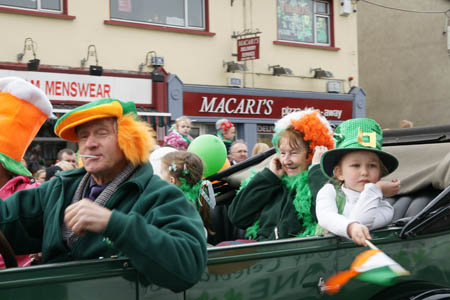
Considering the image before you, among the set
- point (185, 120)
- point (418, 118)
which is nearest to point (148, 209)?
point (185, 120)

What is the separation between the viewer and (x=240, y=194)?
3.69 meters

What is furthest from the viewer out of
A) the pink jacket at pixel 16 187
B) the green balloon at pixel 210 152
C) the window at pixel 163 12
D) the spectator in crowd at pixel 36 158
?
the window at pixel 163 12

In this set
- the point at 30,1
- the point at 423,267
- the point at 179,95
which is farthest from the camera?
the point at 179,95

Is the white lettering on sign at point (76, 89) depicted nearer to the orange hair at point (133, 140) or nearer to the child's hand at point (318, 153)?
the child's hand at point (318, 153)

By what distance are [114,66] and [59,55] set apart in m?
1.08

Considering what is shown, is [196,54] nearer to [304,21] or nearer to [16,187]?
[304,21]

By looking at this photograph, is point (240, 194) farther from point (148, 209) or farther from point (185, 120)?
point (185, 120)

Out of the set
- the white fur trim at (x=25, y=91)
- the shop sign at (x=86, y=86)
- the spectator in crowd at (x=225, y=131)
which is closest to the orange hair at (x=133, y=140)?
the white fur trim at (x=25, y=91)

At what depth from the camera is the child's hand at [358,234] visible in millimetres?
2367

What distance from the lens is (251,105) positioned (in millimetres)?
13500

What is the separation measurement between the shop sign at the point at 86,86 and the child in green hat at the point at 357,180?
27.9ft

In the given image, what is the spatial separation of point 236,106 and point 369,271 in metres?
11.0

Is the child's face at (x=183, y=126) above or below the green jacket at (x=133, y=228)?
above

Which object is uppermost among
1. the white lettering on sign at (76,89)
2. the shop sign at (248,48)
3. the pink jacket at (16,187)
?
the shop sign at (248,48)
